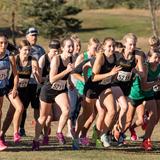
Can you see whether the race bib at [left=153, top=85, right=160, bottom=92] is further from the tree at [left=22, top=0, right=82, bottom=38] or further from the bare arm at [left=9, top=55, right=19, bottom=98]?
the tree at [left=22, top=0, right=82, bottom=38]

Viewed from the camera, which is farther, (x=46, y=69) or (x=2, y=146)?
(x=46, y=69)

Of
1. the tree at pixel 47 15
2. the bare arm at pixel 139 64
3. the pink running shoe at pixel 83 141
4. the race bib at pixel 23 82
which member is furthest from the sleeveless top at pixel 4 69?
the tree at pixel 47 15

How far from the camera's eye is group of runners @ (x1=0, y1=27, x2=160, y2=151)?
463 inches

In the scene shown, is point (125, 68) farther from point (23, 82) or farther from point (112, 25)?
point (112, 25)

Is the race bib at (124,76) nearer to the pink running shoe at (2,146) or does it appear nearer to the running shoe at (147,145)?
the running shoe at (147,145)

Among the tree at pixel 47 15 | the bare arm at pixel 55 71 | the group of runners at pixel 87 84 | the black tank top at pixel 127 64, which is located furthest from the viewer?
the tree at pixel 47 15

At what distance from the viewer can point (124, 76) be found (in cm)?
1245

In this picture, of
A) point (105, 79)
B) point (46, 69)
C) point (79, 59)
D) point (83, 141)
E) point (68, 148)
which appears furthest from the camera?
point (79, 59)

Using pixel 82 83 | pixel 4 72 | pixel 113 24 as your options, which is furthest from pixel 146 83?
pixel 113 24

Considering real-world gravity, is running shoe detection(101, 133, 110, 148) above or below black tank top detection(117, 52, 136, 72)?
below

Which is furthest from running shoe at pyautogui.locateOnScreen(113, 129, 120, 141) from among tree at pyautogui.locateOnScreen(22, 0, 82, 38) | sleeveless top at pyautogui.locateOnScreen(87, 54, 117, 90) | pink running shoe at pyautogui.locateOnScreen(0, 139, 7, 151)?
tree at pyautogui.locateOnScreen(22, 0, 82, 38)

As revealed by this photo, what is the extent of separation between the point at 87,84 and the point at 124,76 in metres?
0.73

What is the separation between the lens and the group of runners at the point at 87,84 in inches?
463

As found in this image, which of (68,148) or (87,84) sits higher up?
(87,84)
